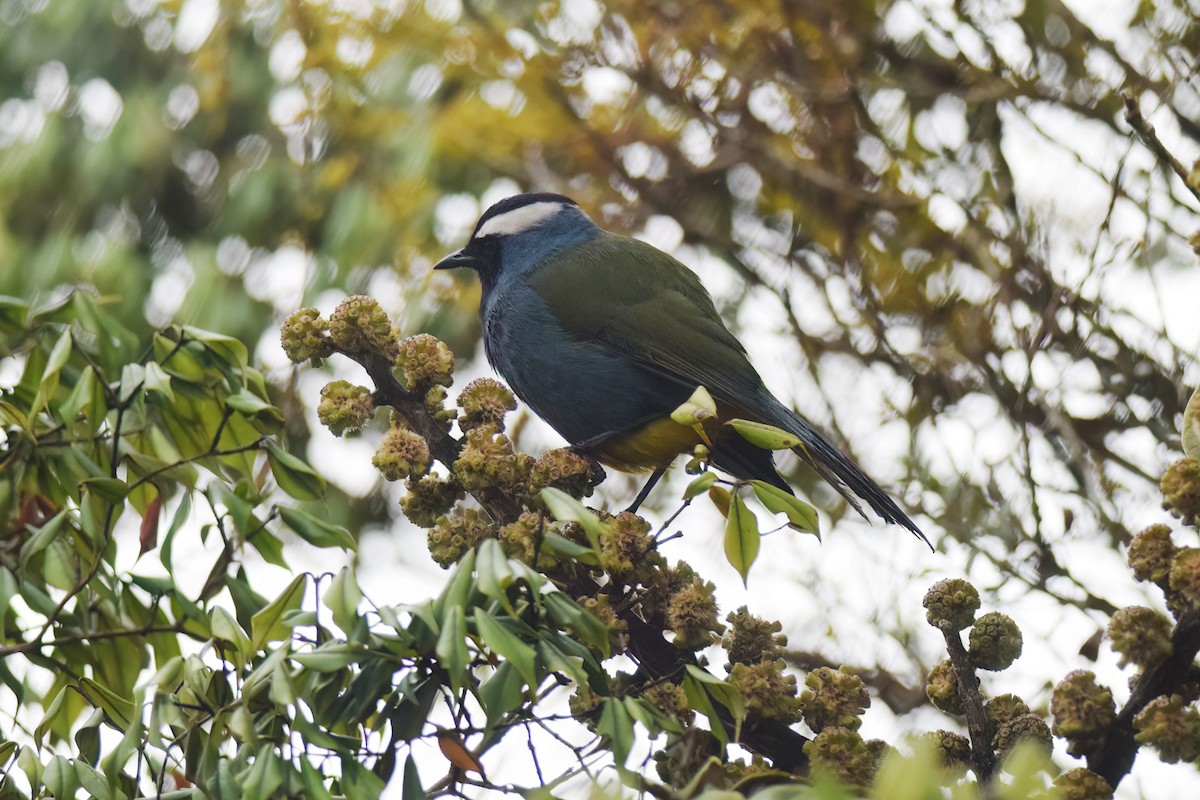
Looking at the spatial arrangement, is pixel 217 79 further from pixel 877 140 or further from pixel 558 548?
pixel 558 548

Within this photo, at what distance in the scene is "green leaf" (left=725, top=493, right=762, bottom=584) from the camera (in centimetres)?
142

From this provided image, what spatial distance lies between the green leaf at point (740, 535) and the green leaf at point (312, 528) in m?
0.44

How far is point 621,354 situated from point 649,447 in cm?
21

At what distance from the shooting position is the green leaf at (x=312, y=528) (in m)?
1.57

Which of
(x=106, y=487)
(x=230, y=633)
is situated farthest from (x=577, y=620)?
(x=106, y=487)

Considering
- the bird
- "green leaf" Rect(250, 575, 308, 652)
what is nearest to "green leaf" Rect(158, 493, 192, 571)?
"green leaf" Rect(250, 575, 308, 652)

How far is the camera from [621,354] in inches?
109

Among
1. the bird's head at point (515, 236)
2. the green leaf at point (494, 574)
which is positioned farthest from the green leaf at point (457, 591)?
the bird's head at point (515, 236)

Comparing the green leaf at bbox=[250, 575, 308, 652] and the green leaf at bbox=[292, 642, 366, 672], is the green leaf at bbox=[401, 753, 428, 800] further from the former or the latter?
the green leaf at bbox=[250, 575, 308, 652]

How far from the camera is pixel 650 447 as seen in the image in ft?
8.82

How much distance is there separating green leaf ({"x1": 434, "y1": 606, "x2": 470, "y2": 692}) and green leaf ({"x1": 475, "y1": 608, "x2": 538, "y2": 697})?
2 cm

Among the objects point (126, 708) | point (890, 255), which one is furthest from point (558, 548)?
point (890, 255)

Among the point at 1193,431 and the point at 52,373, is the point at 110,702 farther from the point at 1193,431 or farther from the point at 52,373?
the point at 1193,431

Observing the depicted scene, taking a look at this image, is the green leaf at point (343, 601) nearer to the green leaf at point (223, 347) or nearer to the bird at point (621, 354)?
the green leaf at point (223, 347)
